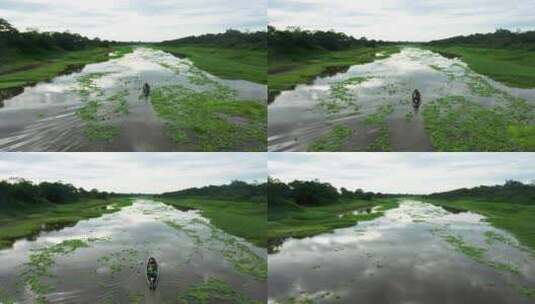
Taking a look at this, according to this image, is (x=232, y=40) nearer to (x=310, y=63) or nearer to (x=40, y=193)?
(x=310, y=63)

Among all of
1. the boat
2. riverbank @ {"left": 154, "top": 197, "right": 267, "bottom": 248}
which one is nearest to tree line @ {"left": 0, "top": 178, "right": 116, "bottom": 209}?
riverbank @ {"left": 154, "top": 197, "right": 267, "bottom": 248}

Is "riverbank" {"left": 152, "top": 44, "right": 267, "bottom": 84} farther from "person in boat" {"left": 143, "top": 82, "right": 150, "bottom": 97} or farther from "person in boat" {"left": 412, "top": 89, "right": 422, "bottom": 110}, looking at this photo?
"person in boat" {"left": 412, "top": 89, "right": 422, "bottom": 110}

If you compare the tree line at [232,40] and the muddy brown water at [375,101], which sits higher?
the tree line at [232,40]

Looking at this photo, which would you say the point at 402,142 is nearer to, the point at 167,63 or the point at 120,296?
the point at 120,296

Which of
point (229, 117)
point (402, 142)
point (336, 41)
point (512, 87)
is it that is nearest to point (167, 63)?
point (229, 117)

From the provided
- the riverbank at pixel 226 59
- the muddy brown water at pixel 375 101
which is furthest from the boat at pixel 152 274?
the riverbank at pixel 226 59

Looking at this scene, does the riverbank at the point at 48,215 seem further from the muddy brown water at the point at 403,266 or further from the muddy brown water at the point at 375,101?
the muddy brown water at the point at 375,101
